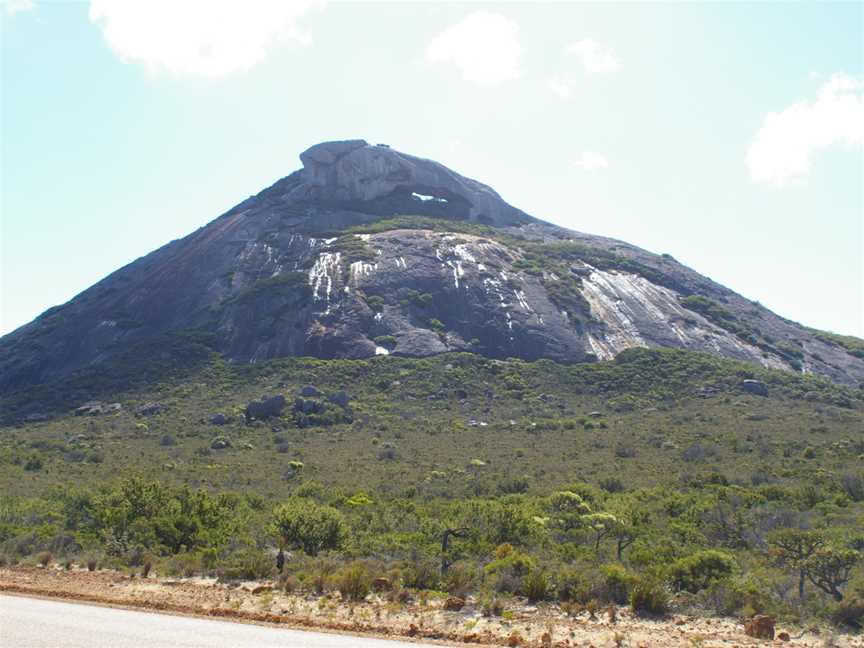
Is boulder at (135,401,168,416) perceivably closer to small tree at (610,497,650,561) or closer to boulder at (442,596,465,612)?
small tree at (610,497,650,561)

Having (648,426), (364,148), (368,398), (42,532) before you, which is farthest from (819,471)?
(364,148)

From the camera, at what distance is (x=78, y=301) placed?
82.8 metres

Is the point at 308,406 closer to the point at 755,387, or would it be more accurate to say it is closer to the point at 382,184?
the point at 755,387

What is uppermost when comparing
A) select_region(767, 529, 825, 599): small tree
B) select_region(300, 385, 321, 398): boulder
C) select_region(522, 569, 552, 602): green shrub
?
select_region(300, 385, 321, 398): boulder

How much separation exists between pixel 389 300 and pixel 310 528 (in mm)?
49066

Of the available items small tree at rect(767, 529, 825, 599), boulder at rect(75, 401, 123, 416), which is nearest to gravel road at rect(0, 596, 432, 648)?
small tree at rect(767, 529, 825, 599)

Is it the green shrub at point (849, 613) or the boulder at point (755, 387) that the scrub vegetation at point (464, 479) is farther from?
the boulder at point (755, 387)

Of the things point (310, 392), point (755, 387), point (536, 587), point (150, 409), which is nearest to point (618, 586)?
point (536, 587)

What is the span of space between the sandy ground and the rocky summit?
1846 inches

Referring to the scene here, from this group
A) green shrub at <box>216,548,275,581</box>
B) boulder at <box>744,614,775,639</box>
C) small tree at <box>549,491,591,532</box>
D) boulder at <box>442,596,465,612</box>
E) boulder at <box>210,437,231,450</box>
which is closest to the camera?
boulder at <box>744,614,775,639</box>

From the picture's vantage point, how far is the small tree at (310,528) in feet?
56.0

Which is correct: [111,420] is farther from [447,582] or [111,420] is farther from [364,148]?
[364,148]

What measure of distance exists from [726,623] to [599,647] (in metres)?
2.91

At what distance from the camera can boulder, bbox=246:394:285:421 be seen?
4700 centimetres
